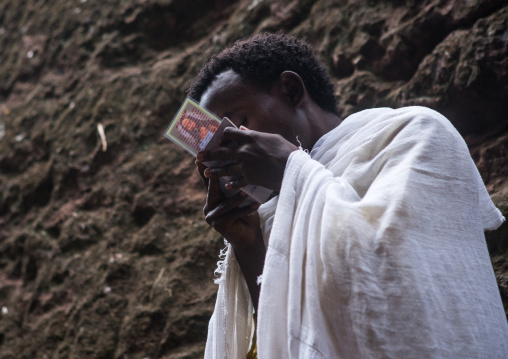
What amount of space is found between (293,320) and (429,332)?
27 cm

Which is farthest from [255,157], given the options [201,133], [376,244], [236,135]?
[376,244]

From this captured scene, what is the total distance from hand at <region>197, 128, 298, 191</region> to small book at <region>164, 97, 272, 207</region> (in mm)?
58

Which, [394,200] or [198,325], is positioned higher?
[394,200]

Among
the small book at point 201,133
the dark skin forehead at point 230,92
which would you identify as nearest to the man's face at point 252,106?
the dark skin forehead at point 230,92

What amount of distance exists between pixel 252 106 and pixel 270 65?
0.73ft

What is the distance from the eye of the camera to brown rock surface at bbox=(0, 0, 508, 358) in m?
2.17

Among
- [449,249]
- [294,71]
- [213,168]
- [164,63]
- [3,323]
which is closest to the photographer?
[449,249]

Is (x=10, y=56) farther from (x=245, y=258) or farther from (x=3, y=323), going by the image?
(x=245, y=258)

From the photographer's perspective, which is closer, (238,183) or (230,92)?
(238,183)

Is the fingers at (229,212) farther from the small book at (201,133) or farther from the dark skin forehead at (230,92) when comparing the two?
the dark skin forehead at (230,92)

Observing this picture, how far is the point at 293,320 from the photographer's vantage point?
1.07 metres

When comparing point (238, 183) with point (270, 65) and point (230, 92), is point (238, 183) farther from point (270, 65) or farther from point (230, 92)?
point (270, 65)

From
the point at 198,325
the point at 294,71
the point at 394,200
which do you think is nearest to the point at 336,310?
the point at 394,200

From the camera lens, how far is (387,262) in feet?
3.45
